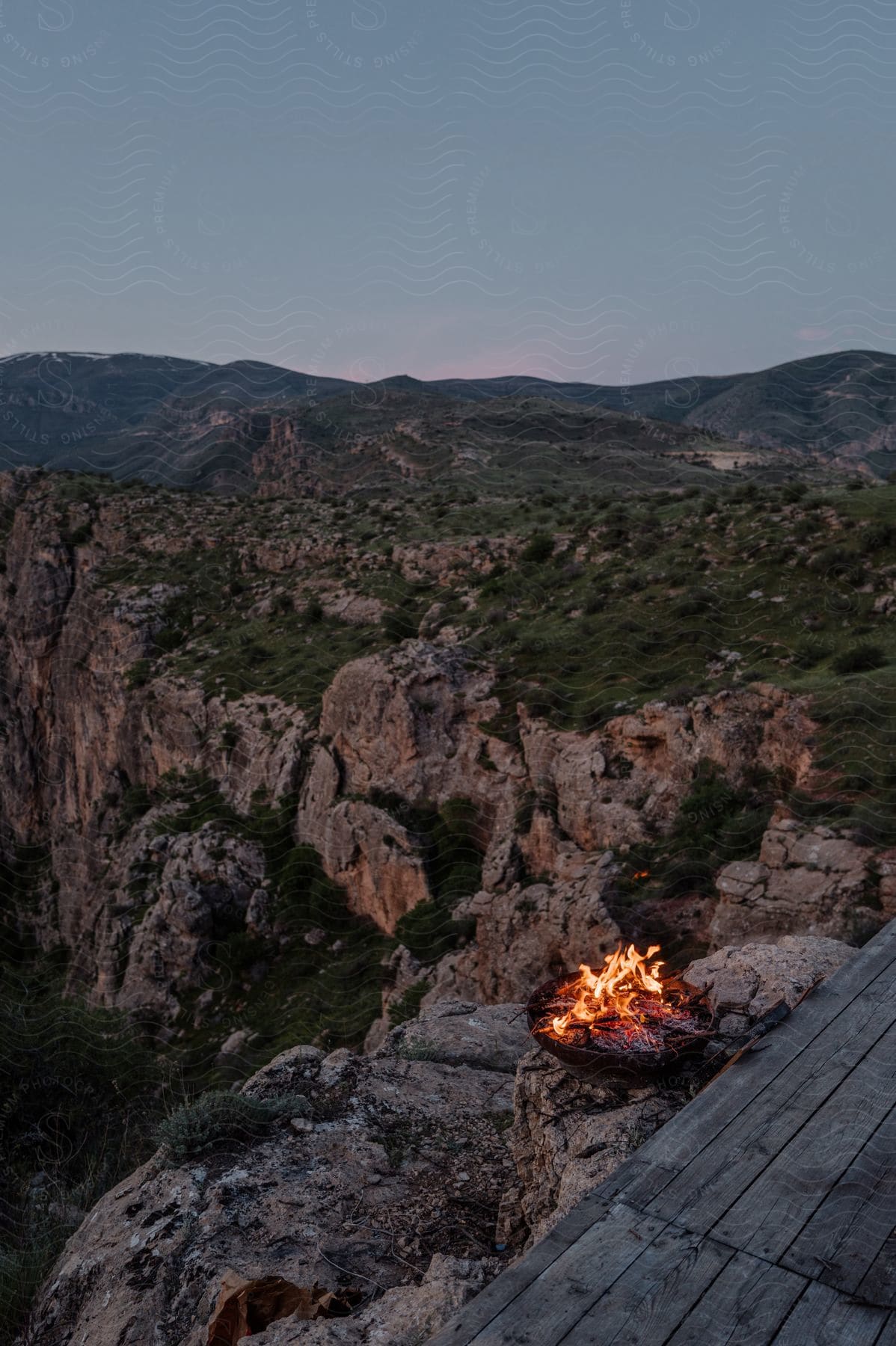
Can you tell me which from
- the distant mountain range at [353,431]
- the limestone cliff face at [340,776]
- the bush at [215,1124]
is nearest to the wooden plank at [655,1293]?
the bush at [215,1124]

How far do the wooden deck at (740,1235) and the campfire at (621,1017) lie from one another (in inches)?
12.7

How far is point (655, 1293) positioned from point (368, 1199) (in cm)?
202

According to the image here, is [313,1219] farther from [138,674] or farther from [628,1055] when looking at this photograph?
[138,674]

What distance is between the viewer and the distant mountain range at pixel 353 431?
1253 inches

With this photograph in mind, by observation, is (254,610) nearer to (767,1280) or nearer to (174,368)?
(767,1280)

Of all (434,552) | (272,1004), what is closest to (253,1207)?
(272,1004)

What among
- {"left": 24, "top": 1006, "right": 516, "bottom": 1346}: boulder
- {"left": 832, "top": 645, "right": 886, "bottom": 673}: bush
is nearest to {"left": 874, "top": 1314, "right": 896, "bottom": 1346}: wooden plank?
{"left": 24, "top": 1006, "right": 516, "bottom": 1346}: boulder

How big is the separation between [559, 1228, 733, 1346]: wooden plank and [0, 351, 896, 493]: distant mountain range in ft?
81.1

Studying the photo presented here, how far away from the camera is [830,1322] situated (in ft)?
5.80

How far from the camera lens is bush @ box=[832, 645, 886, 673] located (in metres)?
9.17

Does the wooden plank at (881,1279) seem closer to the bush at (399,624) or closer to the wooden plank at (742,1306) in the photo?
the wooden plank at (742,1306)

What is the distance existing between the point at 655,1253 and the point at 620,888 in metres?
6.23

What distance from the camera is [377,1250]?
10.6 feet

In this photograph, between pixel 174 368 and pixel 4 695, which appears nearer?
pixel 4 695
